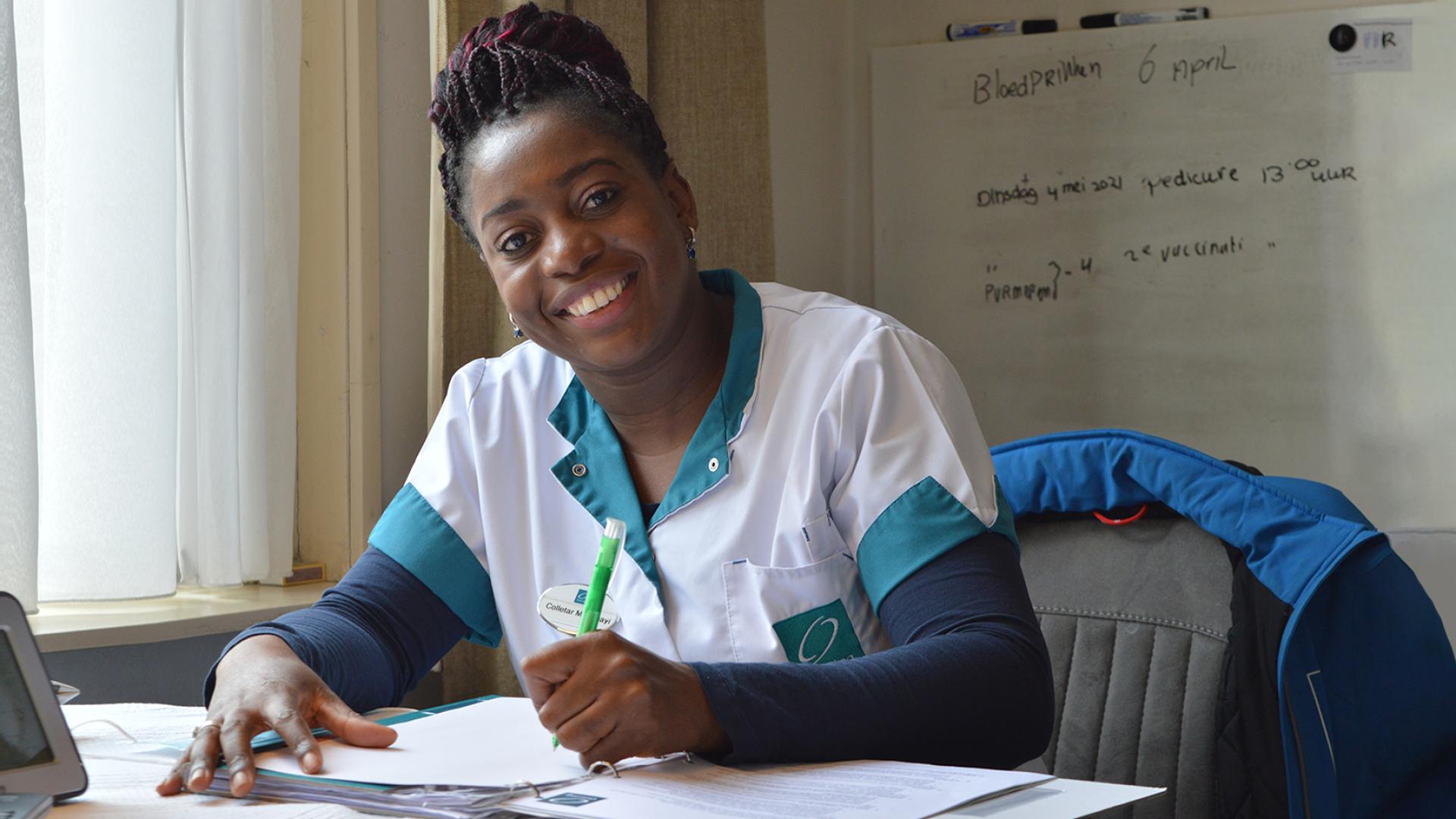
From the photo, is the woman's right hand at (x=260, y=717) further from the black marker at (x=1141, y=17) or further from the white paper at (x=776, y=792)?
the black marker at (x=1141, y=17)

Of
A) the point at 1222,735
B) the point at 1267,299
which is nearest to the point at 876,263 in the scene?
the point at 1267,299

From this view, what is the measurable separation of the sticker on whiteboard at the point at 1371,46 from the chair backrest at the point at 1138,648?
69.1 inches

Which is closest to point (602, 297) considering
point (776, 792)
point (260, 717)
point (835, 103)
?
point (260, 717)

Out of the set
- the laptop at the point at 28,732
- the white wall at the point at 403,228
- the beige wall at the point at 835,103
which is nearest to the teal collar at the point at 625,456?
the laptop at the point at 28,732

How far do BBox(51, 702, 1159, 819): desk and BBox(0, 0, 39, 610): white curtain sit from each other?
1.60 feet

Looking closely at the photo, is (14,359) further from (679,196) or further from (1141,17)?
(1141,17)

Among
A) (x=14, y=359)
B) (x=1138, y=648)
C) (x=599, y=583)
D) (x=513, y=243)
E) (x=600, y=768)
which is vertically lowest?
(x=1138, y=648)

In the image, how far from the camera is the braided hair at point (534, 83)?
1264 mm

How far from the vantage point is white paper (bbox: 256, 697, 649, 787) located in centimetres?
84

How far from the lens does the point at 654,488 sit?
1.29 meters

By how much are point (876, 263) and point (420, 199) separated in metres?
1.57

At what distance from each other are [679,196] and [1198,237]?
6.83ft

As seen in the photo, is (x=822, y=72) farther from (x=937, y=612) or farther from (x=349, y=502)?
(x=937, y=612)

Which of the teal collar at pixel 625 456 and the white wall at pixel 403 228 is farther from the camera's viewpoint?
the white wall at pixel 403 228
